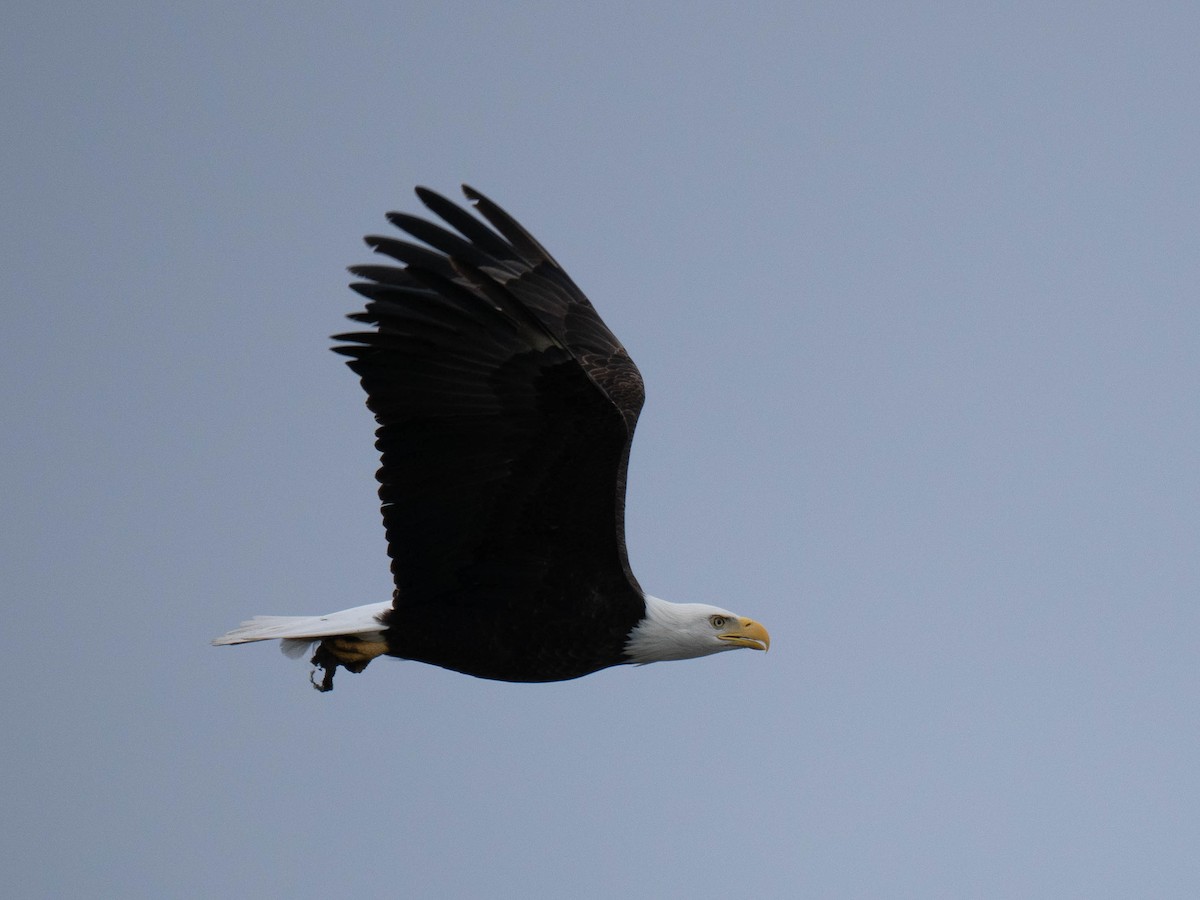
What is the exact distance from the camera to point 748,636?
945cm

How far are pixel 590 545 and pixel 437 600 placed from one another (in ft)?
2.57

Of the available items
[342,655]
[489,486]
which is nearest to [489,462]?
[489,486]

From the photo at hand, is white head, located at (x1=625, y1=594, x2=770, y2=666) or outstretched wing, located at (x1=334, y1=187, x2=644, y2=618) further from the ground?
outstretched wing, located at (x1=334, y1=187, x2=644, y2=618)

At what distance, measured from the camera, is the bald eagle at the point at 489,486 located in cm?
841

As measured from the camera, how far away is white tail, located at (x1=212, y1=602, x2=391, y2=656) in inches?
355

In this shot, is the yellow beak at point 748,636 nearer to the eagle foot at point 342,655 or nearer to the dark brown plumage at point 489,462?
the dark brown plumage at point 489,462

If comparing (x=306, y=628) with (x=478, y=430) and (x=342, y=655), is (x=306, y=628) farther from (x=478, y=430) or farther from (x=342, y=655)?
(x=478, y=430)

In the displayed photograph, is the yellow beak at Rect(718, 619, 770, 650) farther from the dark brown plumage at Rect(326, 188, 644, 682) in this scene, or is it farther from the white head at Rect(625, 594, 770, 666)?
the dark brown plumage at Rect(326, 188, 644, 682)

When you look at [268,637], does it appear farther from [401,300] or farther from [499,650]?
[401,300]

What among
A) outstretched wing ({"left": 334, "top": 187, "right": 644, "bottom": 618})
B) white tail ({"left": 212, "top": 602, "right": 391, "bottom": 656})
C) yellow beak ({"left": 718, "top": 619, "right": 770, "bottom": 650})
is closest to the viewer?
outstretched wing ({"left": 334, "top": 187, "right": 644, "bottom": 618})

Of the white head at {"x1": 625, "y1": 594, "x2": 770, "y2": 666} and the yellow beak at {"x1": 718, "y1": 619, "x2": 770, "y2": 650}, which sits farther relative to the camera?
the yellow beak at {"x1": 718, "y1": 619, "x2": 770, "y2": 650}

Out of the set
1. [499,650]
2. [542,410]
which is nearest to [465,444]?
[542,410]

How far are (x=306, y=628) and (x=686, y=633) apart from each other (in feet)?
5.99

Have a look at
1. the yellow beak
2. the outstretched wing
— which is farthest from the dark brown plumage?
the yellow beak
